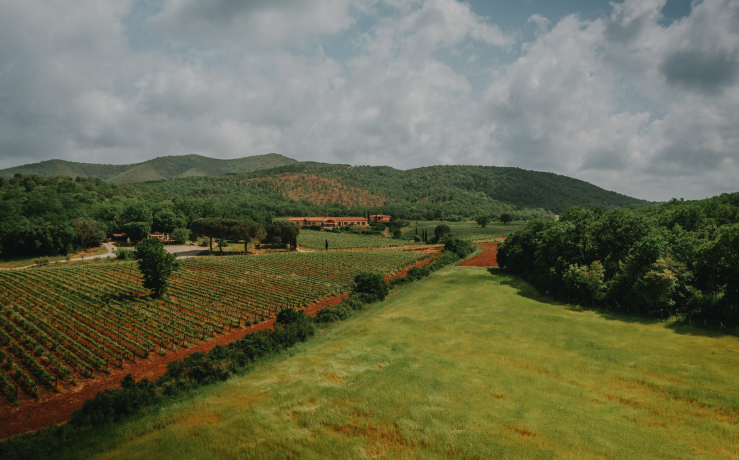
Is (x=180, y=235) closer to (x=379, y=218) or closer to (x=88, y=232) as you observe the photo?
(x=88, y=232)

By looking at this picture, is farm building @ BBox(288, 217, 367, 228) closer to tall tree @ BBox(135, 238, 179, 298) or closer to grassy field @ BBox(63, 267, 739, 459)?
tall tree @ BBox(135, 238, 179, 298)

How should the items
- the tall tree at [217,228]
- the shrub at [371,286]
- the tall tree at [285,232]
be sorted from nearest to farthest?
the shrub at [371,286] < the tall tree at [217,228] < the tall tree at [285,232]

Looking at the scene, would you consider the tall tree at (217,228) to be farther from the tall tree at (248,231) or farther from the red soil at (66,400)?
the red soil at (66,400)

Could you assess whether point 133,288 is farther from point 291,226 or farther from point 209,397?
point 291,226

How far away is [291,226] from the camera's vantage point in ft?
311

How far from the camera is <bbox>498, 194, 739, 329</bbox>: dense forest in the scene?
1299 inches

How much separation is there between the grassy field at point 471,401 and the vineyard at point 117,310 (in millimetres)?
11804

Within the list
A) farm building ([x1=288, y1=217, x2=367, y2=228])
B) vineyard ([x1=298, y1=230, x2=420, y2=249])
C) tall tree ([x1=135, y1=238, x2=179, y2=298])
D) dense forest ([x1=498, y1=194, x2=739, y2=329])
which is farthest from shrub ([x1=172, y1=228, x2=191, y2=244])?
dense forest ([x1=498, y1=194, x2=739, y2=329])

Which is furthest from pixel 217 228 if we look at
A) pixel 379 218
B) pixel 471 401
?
pixel 379 218

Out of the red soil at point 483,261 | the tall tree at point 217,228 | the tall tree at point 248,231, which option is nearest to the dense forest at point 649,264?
the red soil at point 483,261

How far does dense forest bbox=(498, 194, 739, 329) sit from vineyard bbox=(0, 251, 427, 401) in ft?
104

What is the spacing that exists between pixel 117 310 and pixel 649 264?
59296 mm

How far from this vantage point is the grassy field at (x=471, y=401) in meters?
16.2

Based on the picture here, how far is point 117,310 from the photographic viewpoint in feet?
127
